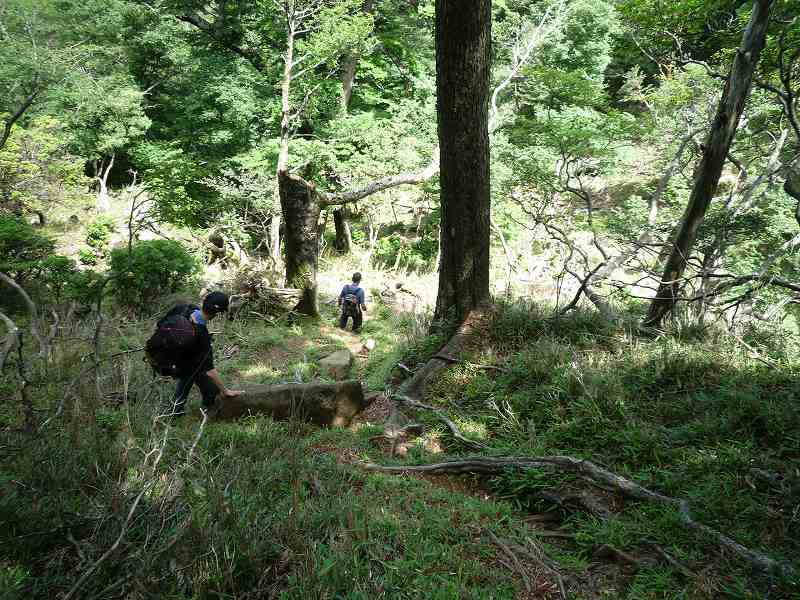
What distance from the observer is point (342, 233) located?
746 inches

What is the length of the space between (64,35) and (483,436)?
26.0 m

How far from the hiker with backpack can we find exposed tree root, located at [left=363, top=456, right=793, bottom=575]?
2.14m

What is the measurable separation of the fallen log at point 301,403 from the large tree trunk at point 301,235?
4947mm

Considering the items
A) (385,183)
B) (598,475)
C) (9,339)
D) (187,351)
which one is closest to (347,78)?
(385,183)

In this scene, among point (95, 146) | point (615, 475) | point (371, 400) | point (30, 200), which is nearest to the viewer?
point (615, 475)

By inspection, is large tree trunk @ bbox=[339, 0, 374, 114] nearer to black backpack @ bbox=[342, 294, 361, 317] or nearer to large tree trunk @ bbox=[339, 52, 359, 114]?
large tree trunk @ bbox=[339, 52, 359, 114]

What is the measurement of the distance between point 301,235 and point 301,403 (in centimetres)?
545

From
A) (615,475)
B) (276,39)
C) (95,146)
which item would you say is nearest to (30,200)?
(95,146)

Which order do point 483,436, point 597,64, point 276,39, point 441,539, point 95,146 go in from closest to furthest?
point 441,539 < point 483,436 < point 276,39 < point 95,146 < point 597,64

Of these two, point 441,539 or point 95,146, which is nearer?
point 441,539

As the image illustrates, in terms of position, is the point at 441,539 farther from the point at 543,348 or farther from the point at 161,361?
the point at 161,361

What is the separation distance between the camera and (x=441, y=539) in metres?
2.51

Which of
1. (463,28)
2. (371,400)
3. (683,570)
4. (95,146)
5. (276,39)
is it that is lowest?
(371,400)

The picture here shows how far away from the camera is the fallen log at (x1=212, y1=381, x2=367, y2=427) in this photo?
452 cm
